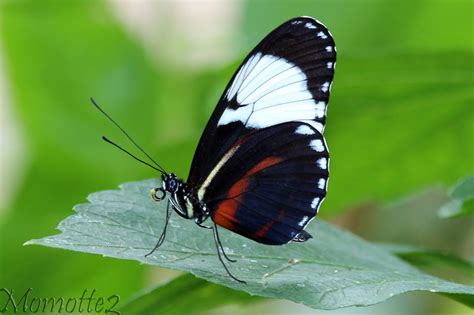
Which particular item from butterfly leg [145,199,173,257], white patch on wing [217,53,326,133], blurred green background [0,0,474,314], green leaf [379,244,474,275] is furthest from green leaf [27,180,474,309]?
blurred green background [0,0,474,314]

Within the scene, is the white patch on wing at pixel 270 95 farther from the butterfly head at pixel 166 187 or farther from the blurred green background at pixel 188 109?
the blurred green background at pixel 188 109

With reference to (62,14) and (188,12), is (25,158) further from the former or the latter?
(188,12)

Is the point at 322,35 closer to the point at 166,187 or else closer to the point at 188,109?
the point at 166,187

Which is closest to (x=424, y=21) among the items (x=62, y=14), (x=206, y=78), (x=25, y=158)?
(x=206, y=78)

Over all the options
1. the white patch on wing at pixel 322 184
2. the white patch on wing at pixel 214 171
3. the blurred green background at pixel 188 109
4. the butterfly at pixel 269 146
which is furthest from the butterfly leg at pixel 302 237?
the blurred green background at pixel 188 109

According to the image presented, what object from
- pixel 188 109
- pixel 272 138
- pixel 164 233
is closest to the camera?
pixel 164 233

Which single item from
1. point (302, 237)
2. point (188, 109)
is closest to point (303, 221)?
point (302, 237)

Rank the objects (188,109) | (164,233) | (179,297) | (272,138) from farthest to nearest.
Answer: (188,109), (272,138), (179,297), (164,233)

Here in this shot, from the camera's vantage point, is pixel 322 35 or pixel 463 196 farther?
pixel 322 35
